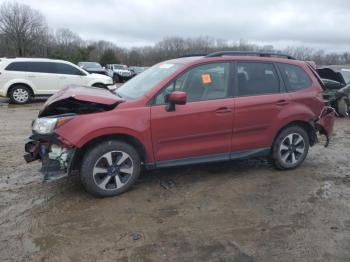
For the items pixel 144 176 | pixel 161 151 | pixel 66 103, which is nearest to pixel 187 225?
pixel 161 151

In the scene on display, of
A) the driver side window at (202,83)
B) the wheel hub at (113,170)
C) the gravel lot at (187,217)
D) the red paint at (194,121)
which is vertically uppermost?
the driver side window at (202,83)

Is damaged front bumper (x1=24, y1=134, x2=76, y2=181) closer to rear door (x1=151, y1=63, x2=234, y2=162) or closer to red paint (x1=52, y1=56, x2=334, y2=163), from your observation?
red paint (x1=52, y1=56, x2=334, y2=163)

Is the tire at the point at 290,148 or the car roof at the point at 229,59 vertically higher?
the car roof at the point at 229,59

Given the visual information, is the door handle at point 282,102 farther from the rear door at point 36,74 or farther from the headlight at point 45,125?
the rear door at point 36,74

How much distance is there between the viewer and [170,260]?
3.20m

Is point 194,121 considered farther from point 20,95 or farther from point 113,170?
point 20,95

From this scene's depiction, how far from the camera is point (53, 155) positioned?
14.2ft

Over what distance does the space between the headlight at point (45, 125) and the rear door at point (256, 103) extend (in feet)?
7.91

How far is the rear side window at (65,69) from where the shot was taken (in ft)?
46.9

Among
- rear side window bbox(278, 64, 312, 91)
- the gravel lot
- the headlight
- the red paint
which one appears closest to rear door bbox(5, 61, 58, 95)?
the gravel lot

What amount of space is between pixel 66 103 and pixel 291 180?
131 inches

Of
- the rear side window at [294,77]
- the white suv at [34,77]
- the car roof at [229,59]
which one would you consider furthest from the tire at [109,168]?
the white suv at [34,77]

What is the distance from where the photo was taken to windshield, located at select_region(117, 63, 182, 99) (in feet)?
15.6

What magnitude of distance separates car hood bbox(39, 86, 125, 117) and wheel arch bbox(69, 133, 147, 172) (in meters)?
0.35
